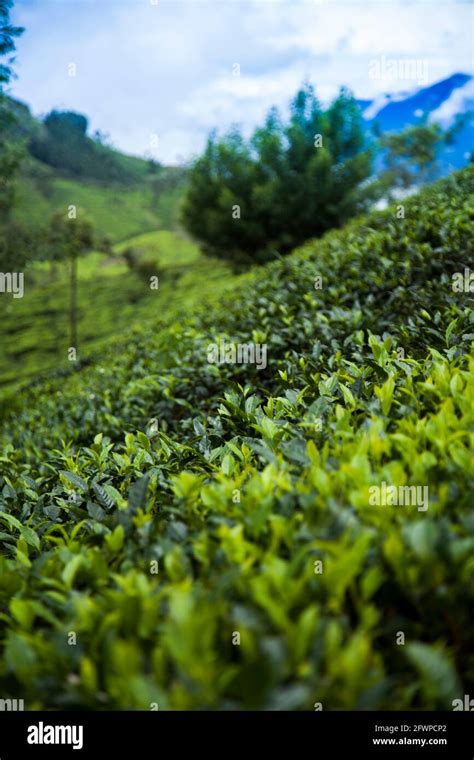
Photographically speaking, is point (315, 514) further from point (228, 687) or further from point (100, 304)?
point (100, 304)

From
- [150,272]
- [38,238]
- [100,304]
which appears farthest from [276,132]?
[100,304]

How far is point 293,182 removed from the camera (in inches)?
961

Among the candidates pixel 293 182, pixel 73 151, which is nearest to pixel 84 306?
pixel 293 182

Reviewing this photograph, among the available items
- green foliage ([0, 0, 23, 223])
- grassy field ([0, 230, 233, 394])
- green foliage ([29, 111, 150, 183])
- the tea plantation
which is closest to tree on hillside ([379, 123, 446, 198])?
grassy field ([0, 230, 233, 394])

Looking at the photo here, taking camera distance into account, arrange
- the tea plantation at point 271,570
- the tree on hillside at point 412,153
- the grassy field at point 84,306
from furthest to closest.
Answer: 1. the tree on hillside at point 412,153
2. the grassy field at point 84,306
3. the tea plantation at point 271,570

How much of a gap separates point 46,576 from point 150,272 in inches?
1658

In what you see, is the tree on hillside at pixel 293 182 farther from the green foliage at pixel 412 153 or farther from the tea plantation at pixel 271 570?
the tea plantation at pixel 271 570

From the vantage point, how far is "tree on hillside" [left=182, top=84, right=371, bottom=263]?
24312 mm

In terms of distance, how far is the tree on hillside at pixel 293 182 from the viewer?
24.3 m

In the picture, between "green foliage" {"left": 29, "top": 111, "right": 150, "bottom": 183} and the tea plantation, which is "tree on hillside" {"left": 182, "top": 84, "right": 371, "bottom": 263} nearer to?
the tea plantation
